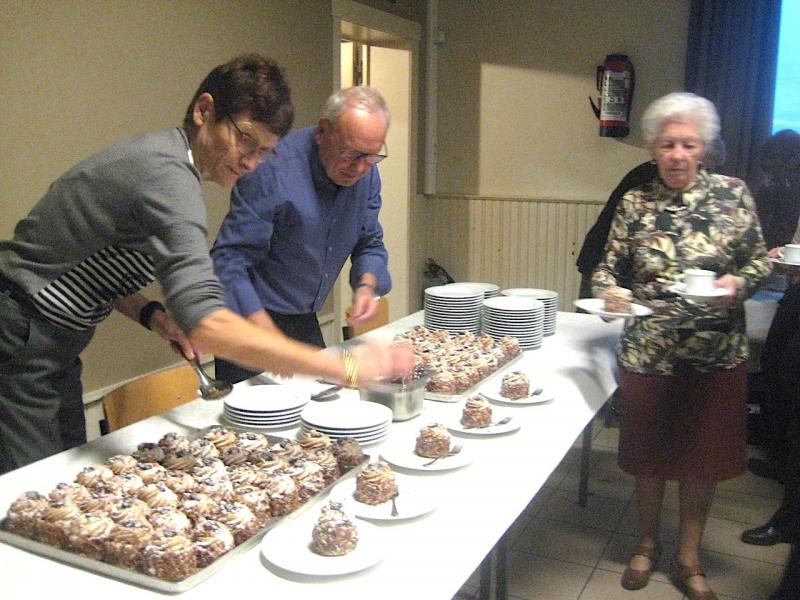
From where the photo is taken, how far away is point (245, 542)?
1.18 m

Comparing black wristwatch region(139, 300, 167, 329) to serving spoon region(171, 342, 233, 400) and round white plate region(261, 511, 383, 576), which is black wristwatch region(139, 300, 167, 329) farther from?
round white plate region(261, 511, 383, 576)

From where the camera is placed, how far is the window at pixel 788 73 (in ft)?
14.0

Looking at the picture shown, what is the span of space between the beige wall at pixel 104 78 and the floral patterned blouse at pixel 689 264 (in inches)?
74.3

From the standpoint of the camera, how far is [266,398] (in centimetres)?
183

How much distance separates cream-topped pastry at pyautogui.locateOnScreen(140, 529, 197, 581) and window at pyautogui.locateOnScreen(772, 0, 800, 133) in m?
4.22

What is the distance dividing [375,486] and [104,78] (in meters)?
2.18

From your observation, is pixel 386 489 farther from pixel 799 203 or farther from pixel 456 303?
pixel 799 203

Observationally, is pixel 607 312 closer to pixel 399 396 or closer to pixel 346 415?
pixel 399 396

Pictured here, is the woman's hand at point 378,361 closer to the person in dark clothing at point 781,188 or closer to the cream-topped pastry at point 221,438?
the cream-topped pastry at point 221,438

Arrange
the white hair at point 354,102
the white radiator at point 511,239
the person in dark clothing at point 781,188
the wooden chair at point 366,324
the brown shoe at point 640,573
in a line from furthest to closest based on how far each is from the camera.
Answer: the white radiator at point 511,239 < the person in dark clothing at point 781,188 < the wooden chair at point 366,324 < the brown shoe at point 640,573 < the white hair at point 354,102

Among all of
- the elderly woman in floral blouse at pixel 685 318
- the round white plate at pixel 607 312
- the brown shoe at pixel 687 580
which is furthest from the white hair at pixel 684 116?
the brown shoe at pixel 687 580

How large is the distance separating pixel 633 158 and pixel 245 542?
414 cm

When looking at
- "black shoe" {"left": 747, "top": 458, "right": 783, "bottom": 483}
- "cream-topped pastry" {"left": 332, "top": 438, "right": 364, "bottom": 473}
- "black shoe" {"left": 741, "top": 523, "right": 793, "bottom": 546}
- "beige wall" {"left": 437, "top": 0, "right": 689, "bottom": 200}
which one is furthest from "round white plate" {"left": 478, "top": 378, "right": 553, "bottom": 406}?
"beige wall" {"left": 437, "top": 0, "right": 689, "bottom": 200}

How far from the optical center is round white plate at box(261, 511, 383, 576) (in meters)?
1.12
